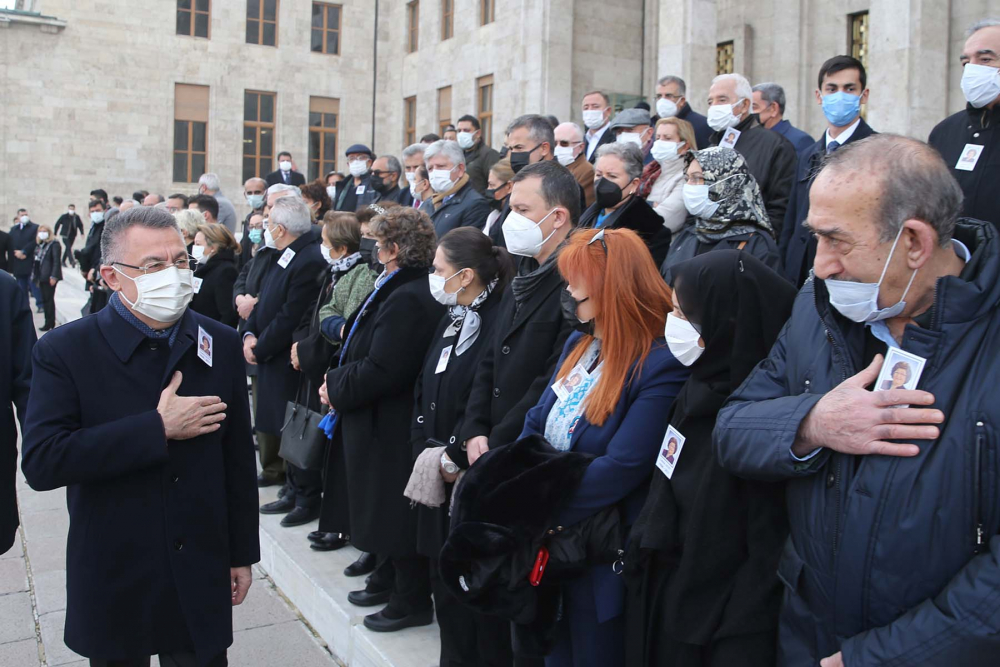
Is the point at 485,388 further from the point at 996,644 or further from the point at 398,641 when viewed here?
the point at 996,644

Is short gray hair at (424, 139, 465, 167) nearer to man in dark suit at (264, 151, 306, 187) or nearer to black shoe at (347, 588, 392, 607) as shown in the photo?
black shoe at (347, 588, 392, 607)

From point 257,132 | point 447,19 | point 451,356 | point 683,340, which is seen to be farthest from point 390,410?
point 257,132

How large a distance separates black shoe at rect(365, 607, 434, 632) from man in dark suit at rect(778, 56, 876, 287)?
2790 millimetres

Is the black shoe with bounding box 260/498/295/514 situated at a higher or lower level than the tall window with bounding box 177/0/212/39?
lower

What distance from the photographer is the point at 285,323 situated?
6.34m

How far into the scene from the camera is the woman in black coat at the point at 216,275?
7785mm

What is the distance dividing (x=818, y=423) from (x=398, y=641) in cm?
288

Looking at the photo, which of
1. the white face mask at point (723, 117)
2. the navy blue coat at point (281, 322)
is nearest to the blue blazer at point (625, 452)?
the navy blue coat at point (281, 322)

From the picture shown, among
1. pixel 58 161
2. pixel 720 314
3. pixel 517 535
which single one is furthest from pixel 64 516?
pixel 58 161

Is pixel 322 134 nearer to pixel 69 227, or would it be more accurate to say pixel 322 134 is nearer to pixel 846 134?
pixel 69 227

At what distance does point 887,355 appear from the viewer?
2123 mm

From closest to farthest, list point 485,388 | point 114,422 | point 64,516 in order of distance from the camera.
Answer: point 114,422, point 485,388, point 64,516

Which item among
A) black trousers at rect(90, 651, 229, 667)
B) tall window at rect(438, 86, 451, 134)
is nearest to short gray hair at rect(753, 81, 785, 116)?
black trousers at rect(90, 651, 229, 667)

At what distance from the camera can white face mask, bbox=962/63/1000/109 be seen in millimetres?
4469
